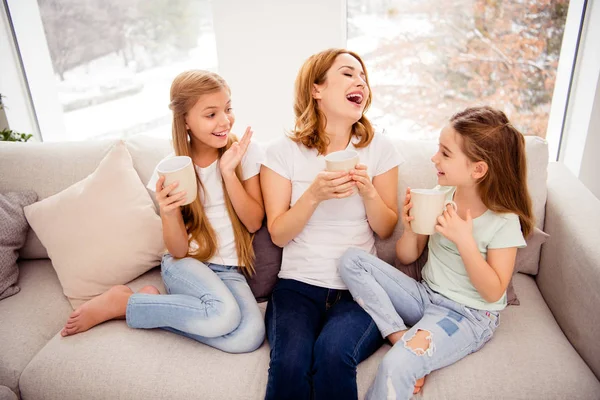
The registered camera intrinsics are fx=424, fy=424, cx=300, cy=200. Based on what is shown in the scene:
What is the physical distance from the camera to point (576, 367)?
117cm

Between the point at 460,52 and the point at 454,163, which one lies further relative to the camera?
the point at 460,52

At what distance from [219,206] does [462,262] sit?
2.81 feet

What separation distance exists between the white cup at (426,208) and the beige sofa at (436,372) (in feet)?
1.30

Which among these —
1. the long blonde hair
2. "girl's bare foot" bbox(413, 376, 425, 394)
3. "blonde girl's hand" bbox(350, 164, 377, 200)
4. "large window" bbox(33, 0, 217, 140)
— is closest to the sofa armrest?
"girl's bare foot" bbox(413, 376, 425, 394)

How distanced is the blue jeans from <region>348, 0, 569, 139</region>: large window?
1722 millimetres

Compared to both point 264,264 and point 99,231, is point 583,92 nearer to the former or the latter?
point 264,264

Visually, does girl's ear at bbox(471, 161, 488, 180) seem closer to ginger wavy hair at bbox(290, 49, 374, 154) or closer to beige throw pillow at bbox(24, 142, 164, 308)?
ginger wavy hair at bbox(290, 49, 374, 154)

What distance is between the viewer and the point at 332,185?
4.00 ft

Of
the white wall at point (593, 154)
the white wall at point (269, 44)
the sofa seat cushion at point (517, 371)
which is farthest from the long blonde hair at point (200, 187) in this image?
the white wall at point (593, 154)

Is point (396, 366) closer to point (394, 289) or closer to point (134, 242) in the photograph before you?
point (394, 289)

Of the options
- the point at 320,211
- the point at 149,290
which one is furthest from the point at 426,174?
the point at 149,290

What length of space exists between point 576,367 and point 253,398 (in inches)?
35.3

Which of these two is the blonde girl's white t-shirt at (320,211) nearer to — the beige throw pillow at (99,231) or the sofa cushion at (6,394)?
the beige throw pillow at (99,231)

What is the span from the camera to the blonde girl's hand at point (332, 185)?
1204mm
